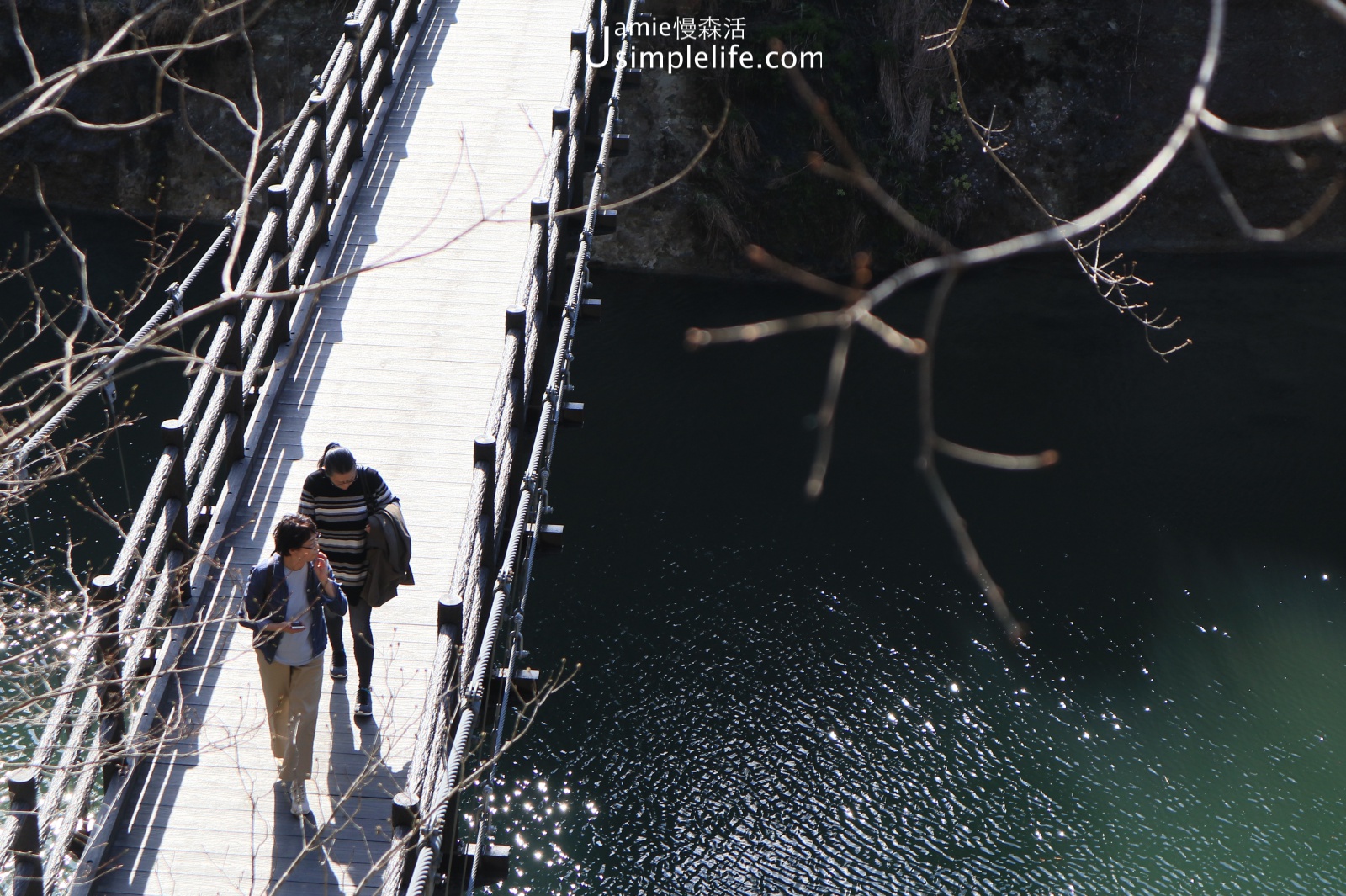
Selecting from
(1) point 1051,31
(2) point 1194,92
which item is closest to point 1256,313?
(1) point 1051,31

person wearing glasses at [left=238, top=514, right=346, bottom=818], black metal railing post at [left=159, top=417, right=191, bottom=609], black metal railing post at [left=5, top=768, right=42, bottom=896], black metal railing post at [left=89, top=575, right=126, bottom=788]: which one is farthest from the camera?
black metal railing post at [left=159, top=417, right=191, bottom=609]

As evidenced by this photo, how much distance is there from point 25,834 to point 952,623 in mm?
9269

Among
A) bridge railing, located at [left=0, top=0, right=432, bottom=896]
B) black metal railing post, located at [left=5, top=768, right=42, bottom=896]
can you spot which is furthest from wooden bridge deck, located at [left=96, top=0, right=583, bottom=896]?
black metal railing post, located at [left=5, top=768, right=42, bottom=896]

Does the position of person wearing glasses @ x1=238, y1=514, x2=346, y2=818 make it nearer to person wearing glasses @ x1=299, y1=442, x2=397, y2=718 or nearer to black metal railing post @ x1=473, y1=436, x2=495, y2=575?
person wearing glasses @ x1=299, y1=442, x2=397, y2=718

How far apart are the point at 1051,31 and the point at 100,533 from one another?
15405 millimetres

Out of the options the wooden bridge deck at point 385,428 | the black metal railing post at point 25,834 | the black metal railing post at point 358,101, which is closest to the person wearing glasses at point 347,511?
the wooden bridge deck at point 385,428

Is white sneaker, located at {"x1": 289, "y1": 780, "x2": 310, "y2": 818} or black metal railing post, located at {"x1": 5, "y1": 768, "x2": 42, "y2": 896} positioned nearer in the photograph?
black metal railing post, located at {"x1": 5, "y1": 768, "x2": 42, "y2": 896}

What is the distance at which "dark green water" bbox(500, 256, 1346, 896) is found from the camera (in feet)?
34.3

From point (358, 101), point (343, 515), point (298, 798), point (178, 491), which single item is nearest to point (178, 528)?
point (178, 491)

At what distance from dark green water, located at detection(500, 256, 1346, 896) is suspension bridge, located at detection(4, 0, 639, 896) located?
1638mm

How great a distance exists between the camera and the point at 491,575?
749 centimetres

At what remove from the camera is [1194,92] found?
2816 millimetres

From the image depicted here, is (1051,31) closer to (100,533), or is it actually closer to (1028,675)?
(1028,675)

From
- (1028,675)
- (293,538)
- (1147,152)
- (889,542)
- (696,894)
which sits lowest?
(696,894)
